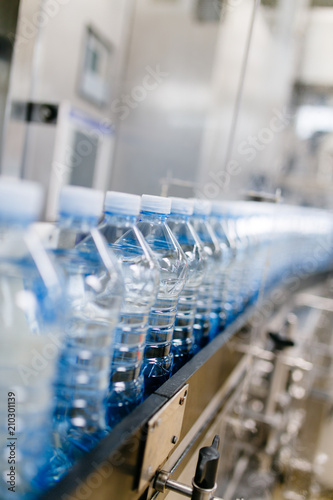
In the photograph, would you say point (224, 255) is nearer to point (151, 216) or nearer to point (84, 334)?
point (151, 216)

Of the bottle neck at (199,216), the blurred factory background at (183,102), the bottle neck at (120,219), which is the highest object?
the blurred factory background at (183,102)

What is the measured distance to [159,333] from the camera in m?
0.68

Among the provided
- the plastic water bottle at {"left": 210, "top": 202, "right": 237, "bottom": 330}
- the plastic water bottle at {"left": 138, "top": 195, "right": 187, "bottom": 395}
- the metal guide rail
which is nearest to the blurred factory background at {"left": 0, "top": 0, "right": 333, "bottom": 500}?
the plastic water bottle at {"left": 210, "top": 202, "right": 237, "bottom": 330}

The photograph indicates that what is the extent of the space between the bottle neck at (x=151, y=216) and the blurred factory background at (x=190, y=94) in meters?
1.46

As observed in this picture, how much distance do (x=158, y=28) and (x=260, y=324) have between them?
2.13 m

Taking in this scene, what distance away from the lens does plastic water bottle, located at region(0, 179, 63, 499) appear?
396 millimetres

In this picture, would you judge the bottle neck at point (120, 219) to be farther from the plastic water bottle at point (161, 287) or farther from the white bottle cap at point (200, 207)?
the white bottle cap at point (200, 207)

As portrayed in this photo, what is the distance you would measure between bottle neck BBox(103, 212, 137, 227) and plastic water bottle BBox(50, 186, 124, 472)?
52 mm

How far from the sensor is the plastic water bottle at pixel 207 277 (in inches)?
34.9

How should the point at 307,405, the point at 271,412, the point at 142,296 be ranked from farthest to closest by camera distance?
the point at 307,405
the point at 271,412
the point at 142,296

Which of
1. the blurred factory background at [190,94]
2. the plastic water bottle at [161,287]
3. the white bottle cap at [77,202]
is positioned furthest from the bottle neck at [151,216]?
the blurred factory background at [190,94]

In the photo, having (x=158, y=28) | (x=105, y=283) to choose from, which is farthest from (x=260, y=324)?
(x=158, y=28)

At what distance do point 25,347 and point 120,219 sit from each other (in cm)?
21

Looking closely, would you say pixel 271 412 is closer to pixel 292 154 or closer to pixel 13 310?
pixel 13 310
